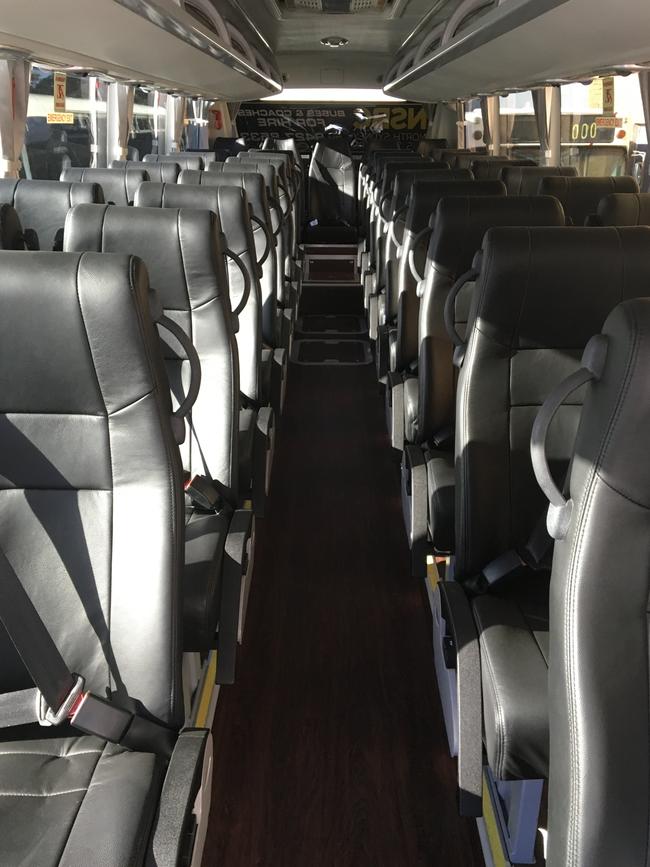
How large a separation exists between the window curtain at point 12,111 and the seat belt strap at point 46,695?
13.7 feet

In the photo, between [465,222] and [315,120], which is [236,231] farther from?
[315,120]

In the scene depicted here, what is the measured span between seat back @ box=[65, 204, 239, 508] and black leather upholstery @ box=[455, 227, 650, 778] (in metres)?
0.78

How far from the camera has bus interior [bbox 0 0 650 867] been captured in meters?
1.27

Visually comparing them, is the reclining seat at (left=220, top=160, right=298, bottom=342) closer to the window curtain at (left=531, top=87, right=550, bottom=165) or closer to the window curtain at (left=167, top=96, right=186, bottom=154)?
the window curtain at (left=531, top=87, right=550, bottom=165)

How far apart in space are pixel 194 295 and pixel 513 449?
42.7 inches

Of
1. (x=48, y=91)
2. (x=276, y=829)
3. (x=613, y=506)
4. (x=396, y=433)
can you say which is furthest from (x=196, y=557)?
(x=48, y=91)

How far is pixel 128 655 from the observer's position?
1589mm

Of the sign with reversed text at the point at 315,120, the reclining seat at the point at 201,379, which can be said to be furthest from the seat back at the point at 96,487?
the sign with reversed text at the point at 315,120

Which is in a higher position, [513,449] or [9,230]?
[9,230]

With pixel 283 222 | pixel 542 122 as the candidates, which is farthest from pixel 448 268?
pixel 542 122

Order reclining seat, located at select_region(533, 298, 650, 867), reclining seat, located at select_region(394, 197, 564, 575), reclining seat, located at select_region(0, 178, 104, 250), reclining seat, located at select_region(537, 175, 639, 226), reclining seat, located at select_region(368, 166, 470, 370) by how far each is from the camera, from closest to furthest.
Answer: reclining seat, located at select_region(533, 298, 650, 867) → reclining seat, located at select_region(394, 197, 564, 575) → reclining seat, located at select_region(0, 178, 104, 250) → reclining seat, located at select_region(537, 175, 639, 226) → reclining seat, located at select_region(368, 166, 470, 370)

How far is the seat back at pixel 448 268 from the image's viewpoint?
2915 millimetres

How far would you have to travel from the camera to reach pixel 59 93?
18.7 feet

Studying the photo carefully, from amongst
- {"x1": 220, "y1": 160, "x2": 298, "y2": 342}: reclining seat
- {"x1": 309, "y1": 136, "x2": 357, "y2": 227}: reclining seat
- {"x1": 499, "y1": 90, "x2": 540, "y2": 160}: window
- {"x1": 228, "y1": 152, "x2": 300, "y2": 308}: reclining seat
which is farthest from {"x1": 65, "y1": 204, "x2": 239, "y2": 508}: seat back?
{"x1": 309, "y1": 136, "x2": 357, "y2": 227}: reclining seat
